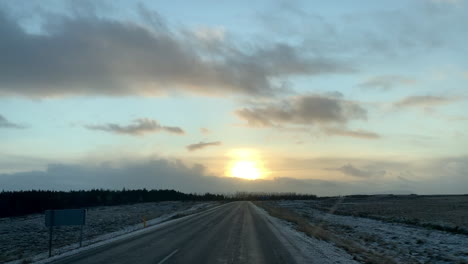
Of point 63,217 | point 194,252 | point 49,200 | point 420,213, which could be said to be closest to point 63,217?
point 63,217

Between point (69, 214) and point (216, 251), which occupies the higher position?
point (69, 214)

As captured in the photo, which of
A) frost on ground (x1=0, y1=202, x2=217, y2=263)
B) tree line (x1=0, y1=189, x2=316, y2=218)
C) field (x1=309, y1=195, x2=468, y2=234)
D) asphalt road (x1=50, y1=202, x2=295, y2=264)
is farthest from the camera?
tree line (x1=0, y1=189, x2=316, y2=218)

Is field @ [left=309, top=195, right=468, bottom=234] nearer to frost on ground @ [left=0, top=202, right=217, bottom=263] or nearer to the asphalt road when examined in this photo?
the asphalt road

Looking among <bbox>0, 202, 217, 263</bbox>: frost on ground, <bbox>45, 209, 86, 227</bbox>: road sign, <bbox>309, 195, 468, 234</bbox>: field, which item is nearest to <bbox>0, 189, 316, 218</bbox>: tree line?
<bbox>0, 202, 217, 263</bbox>: frost on ground

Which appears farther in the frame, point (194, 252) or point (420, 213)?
point (420, 213)

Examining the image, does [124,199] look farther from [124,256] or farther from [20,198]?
[124,256]

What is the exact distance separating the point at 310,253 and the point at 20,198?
9538 centimetres

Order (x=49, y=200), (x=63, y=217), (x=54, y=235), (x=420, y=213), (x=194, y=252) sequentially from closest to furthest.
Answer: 1. (x=194, y=252)
2. (x=63, y=217)
3. (x=54, y=235)
4. (x=420, y=213)
5. (x=49, y=200)

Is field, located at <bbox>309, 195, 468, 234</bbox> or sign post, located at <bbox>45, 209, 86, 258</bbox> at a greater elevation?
sign post, located at <bbox>45, 209, 86, 258</bbox>

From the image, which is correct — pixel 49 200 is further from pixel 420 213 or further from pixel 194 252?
pixel 194 252

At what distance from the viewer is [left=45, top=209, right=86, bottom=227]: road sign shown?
65.8ft

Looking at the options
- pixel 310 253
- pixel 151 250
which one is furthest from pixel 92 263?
pixel 310 253

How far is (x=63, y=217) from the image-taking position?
67.6 feet

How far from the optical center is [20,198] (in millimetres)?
93875
